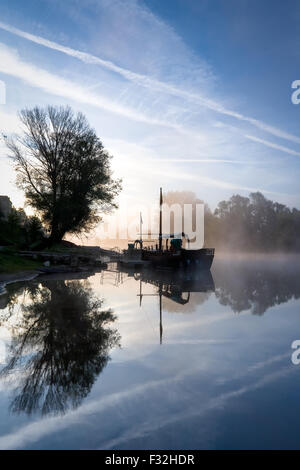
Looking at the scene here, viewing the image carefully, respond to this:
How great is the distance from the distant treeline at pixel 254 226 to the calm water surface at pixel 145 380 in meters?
119

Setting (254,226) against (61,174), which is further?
(254,226)

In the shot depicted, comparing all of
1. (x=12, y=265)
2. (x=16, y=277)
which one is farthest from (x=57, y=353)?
(x=12, y=265)

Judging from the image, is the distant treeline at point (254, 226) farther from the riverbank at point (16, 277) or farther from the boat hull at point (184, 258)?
the riverbank at point (16, 277)

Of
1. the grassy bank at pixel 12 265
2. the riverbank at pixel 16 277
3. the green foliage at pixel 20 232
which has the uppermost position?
the green foliage at pixel 20 232

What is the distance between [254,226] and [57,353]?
426 ft

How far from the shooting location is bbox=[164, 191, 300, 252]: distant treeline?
124m

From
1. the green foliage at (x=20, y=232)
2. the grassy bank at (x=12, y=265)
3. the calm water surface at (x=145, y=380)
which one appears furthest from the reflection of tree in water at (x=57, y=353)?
the green foliage at (x=20, y=232)

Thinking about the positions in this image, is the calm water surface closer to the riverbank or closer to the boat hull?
the riverbank

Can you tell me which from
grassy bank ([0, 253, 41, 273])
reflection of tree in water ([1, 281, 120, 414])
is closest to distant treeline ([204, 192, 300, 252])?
grassy bank ([0, 253, 41, 273])

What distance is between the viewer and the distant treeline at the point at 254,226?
124000mm

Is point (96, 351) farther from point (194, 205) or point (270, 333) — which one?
point (194, 205)

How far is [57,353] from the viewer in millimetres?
7918

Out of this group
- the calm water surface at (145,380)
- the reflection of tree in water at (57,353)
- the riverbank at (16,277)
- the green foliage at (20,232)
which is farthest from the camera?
the green foliage at (20,232)

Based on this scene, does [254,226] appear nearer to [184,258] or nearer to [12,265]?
[184,258]
